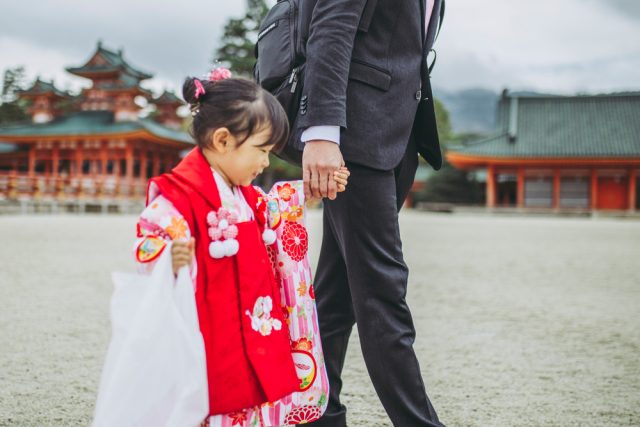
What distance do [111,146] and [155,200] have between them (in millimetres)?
22939

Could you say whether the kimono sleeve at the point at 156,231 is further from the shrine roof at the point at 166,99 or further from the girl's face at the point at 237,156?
the shrine roof at the point at 166,99

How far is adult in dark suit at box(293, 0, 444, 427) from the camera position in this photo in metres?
1.26

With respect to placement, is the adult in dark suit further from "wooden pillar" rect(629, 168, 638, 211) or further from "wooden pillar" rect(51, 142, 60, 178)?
"wooden pillar" rect(51, 142, 60, 178)

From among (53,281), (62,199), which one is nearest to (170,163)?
(62,199)

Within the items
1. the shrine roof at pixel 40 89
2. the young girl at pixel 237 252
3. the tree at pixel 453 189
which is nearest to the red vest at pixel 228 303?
the young girl at pixel 237 252

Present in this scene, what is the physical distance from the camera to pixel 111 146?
74.0 feet

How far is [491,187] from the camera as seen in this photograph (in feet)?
72.7

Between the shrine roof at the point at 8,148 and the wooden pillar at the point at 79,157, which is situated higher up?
the shrine roof at the point at 8,148

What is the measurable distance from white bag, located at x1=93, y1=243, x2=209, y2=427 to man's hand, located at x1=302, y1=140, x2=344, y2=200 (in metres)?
0.36

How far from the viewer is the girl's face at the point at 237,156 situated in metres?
1.21

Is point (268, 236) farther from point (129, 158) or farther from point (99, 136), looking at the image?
point (99, 136)

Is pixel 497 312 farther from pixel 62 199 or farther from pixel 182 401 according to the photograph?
pixel 62 199

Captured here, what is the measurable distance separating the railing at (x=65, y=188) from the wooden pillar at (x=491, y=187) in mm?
12842

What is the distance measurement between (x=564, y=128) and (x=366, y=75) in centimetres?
2415
